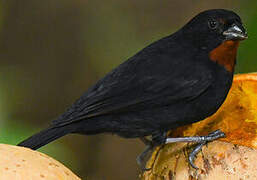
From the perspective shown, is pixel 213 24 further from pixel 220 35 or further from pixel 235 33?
pixel 235 33

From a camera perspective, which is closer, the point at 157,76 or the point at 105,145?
the point at 157,76

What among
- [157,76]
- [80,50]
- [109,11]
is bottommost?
[80,50]

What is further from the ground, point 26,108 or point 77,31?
point 77,31

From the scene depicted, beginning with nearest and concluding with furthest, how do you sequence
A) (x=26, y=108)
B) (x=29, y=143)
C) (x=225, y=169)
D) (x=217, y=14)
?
(x=225, y=169) → (x=29, y=143) → (x=217, y=14) → (x=26, y=108)

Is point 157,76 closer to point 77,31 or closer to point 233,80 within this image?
point 233,80

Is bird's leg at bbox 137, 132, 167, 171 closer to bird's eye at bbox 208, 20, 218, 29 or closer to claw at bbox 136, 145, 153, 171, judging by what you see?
claw at bbox 136, 145, 153, 171

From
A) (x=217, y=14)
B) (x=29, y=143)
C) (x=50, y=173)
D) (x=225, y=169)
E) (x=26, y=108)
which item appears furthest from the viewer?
(x=26, y=108)

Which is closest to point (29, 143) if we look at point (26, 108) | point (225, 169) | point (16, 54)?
point (225, 169)

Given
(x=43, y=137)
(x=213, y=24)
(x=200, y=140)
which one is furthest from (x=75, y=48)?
(x=200, y=140)
